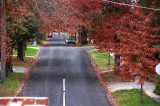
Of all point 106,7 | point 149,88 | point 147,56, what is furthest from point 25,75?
point 147,56

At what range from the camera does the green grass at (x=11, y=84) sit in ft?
56.3

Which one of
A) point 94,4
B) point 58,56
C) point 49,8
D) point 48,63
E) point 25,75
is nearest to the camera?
point 49,8

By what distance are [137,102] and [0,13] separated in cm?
1010

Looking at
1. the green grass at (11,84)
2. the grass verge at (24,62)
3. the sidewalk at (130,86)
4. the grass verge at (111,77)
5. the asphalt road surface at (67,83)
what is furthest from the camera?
the grass verge at (24,62)

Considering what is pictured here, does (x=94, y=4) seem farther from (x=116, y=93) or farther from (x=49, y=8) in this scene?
(x=116, y=93)

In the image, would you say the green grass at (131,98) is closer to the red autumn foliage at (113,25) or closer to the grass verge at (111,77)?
the red autumn foliage at (113,25)

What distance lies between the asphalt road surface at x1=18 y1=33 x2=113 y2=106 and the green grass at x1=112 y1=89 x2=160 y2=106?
24.7 inches

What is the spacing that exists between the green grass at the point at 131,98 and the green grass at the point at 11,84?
21.3 feet

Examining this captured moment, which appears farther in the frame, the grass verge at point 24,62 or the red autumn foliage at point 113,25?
the grass verge at point 24,62

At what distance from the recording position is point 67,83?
20250 millimetres

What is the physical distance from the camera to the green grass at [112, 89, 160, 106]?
48.1ft

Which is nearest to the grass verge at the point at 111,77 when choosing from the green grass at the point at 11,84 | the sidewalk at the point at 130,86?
the sidewalk at the point at 130,86

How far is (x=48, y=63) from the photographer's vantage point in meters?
29.1

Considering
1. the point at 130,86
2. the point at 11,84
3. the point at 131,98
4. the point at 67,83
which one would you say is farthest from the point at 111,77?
the point at 11,84
